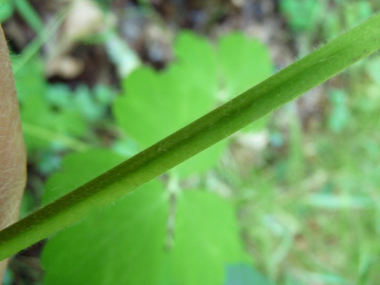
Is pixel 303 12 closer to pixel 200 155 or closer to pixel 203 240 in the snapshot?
pixel 200 155

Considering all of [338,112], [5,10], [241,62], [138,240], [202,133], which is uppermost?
[338,112]

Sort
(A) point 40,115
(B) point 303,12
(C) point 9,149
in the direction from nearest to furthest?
(C) point 9,149 < (A) point 40,115 < (B) point 303,12

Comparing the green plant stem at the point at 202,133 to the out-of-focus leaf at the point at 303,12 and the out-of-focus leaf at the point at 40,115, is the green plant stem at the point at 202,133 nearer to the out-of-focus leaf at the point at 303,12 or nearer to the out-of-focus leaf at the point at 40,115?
the out-of-focus leaf at the point at 40,115

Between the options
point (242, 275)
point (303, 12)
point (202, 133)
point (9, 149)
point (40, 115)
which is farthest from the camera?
point (303, 12)

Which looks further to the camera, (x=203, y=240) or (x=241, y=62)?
(x=241, y=62)

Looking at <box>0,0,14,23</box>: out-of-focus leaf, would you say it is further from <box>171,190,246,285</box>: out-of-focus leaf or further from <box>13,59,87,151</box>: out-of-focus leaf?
<box>171,190,246,285</box>: out-of-focus leaf

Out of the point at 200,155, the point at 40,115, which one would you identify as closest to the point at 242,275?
the point at 200,155

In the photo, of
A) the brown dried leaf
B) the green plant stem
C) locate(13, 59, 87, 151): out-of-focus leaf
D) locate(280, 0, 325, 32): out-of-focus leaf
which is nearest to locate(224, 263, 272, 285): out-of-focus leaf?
locate(13, 59, 87, 151): out-of-focus leaf
